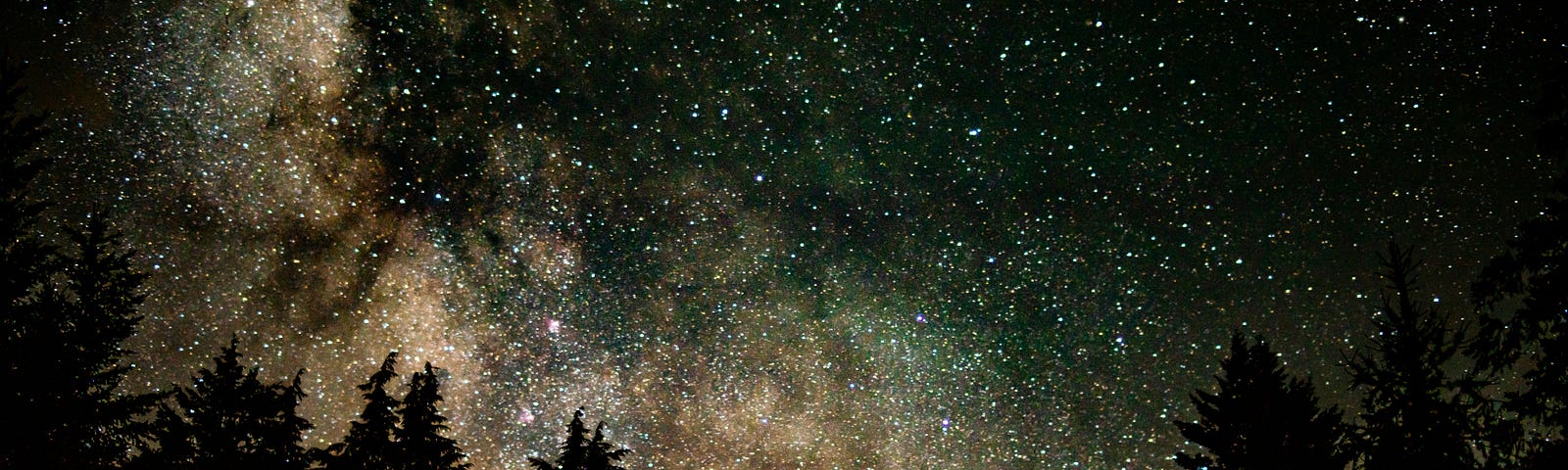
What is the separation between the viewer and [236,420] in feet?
42.1

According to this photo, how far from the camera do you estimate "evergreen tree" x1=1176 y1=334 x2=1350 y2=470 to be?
34.9 feet

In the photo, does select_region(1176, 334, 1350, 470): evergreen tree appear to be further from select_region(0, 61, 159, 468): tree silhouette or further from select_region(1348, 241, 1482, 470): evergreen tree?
select_region(0, 61, 159, 468): tree silhouette

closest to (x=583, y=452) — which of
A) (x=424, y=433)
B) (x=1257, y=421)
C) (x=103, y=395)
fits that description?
(x=424, y=433)

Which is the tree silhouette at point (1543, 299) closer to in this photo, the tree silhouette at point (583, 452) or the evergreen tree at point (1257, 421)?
the evergreen tree at point (1257, 421)

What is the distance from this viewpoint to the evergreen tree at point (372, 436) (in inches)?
526

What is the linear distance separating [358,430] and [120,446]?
4598mm

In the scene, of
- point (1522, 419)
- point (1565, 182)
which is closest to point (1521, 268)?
point (1565, 182)

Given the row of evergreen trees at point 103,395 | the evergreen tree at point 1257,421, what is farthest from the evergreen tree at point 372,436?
the evergreen tree at point 1257,421

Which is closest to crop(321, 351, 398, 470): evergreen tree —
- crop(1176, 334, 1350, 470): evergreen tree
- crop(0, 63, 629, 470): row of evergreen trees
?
crop(0, 63, 629, 470): row of evergreen trees

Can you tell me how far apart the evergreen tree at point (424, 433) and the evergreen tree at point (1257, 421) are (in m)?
13.8

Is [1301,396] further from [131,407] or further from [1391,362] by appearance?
[131,407]

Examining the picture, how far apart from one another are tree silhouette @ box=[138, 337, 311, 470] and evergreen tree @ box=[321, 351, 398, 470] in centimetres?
86

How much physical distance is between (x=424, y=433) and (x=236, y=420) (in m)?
3.15

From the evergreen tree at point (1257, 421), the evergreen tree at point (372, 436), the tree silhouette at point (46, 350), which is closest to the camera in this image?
the tree silhouette at point (46, 350)
